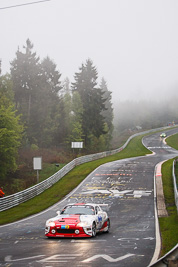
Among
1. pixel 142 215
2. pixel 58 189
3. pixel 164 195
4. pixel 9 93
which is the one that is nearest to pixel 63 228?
pixel 142 215

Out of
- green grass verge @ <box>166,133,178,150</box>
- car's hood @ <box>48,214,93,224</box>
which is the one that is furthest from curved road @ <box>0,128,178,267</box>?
green grass verge @ <box>166,133,178,150</box>

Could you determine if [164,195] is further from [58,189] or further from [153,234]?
[153,234]

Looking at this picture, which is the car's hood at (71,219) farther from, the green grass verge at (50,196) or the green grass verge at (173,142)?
the green grass verge at (173,142)

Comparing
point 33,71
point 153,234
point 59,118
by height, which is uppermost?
point 33,71

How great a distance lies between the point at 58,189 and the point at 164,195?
10534 mm

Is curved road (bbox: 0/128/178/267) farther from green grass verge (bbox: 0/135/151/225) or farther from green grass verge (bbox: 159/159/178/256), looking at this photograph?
green grass verge (bbox: 0/135/151/225)

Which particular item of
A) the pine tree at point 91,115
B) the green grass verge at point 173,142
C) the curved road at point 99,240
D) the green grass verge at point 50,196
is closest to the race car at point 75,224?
the curved road at point 99,240

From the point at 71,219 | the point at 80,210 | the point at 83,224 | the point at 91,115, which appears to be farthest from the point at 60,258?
the point at 91,115

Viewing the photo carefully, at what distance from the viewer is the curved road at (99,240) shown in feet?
32.8

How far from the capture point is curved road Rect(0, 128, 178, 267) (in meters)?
10.0

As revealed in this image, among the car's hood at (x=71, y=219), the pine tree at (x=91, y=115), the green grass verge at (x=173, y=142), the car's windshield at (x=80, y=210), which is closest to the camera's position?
the car's hood at (x=71, y=219)

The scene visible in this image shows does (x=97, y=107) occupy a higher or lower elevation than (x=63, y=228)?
higher

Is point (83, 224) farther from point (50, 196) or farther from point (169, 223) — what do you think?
point (50, 196)

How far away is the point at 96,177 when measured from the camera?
3994 cm
